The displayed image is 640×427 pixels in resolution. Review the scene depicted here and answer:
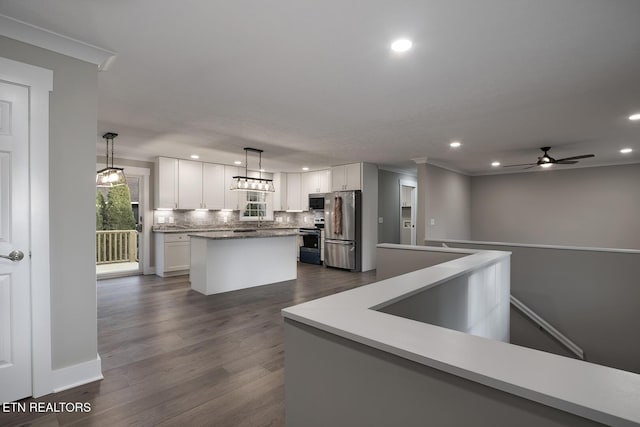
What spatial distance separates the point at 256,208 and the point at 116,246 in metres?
3.59

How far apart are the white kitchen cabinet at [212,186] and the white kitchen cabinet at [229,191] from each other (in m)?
0.07

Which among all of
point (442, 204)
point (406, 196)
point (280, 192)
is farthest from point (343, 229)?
point (406, 196)

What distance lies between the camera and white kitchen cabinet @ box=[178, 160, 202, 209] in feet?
20.8

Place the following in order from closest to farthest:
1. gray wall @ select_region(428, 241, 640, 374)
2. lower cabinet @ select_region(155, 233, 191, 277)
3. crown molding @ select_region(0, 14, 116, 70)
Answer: crown molding @ select_region(0, 14, 116, 70), gray wall @ select_region(428, 241, 640, 374), lower cabinet @ select_region(155, 233, 191, 277)

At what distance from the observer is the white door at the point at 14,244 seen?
1909mm

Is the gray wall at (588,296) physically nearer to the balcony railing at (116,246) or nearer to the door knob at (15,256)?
the door knob at (15,256)

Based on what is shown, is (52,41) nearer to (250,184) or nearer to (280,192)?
(250,184)

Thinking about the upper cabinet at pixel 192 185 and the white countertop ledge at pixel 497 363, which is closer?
the white countertop ledge at pixel 497 363

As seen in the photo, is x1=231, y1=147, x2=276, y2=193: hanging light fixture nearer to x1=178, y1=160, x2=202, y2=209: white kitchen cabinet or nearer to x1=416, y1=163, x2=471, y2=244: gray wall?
x1=178, y1=160, x2=202, y2=209: white kitchen cabinet

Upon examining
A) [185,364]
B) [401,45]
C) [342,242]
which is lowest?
[185,364]

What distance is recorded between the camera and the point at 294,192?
827 cm

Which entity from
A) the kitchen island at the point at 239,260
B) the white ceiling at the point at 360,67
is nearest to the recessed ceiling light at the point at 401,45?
the white ceiling at the point at 360,67

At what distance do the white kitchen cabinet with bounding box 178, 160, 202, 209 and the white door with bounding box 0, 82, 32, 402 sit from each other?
14.7 ft

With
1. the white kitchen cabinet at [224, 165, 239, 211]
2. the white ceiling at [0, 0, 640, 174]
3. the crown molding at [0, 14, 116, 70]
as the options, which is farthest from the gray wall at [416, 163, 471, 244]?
the crown molding at [0, 14, 116, 70]
